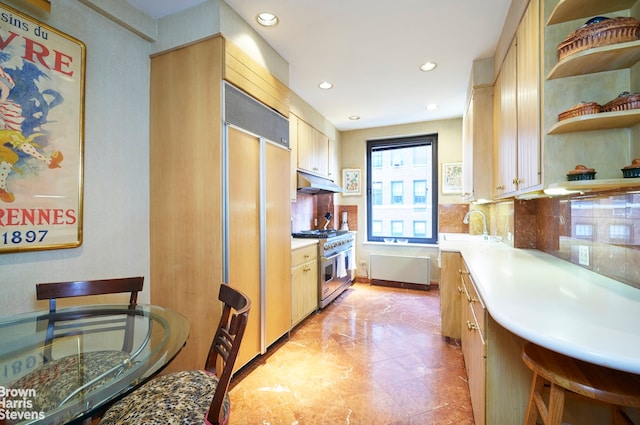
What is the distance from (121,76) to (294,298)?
2.31 metres

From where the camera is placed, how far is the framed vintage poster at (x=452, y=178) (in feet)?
13.4

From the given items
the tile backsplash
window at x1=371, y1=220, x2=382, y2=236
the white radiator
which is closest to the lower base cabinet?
the tile backsplash

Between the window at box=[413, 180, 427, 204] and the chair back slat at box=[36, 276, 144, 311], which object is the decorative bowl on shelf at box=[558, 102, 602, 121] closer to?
the chair back slat at box=[36, 276, 144, 311]

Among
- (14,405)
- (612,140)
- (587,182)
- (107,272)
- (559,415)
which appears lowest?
(559,415)

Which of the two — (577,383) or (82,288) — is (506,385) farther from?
(82,288)

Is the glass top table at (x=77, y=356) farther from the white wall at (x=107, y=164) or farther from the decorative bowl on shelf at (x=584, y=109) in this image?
the decorative bowl on shelf at (x=584, y=109)

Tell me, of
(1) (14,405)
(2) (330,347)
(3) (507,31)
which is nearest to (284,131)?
(3) (507,31)

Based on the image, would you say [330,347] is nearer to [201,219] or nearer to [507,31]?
[201,219]

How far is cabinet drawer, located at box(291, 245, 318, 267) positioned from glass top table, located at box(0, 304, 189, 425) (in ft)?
4.58

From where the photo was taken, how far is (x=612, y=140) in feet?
4.19

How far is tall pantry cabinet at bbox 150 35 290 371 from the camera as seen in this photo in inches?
71.2

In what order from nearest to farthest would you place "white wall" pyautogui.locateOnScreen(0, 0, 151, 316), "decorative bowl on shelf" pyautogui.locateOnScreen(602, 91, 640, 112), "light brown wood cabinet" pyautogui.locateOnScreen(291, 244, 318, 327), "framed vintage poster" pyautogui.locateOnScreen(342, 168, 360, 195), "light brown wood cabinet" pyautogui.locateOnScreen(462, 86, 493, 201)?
1. "decorative bowl on shelf" pyautogui.locateOnScreen(602, 91, 640, 112)
2. "white wall" pyautogui.locateOnScreen(0, 0, 151, 316)
3. "light brown wood cabinet" pyautogui.locateOnScreen(462, 86, 493, 201)
4. "light brown wood cabinet" pyautogui.locateOnScreen(291, 244, 318, 327)
5. "framed vintage poster" pyautogui.locateOnScreen(342, 168, 360, 195)

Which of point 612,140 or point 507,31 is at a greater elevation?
point 507,31

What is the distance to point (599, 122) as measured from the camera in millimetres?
1171
